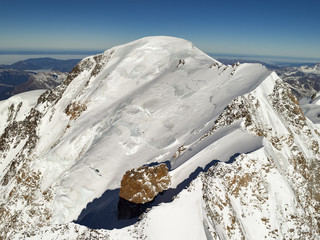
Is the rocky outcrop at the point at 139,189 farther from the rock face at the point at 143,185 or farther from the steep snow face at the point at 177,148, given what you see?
the steep snow face at the point at 177,148

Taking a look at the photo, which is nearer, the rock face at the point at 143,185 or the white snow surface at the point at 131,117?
the rock face at the point at 143,185

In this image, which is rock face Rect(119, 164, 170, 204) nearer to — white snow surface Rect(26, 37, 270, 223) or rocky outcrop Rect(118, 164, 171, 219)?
rocky outcrop Rect(118, 164, 171, 219)

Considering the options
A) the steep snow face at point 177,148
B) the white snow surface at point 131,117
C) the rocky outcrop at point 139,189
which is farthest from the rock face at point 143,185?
the white snow surface at point 131,117

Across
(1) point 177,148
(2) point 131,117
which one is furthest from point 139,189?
(2) point 131,117

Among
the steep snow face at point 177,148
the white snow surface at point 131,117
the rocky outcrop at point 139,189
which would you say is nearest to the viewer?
the steep snow face at point 177,148

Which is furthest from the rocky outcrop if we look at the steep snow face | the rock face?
the steep snow face
